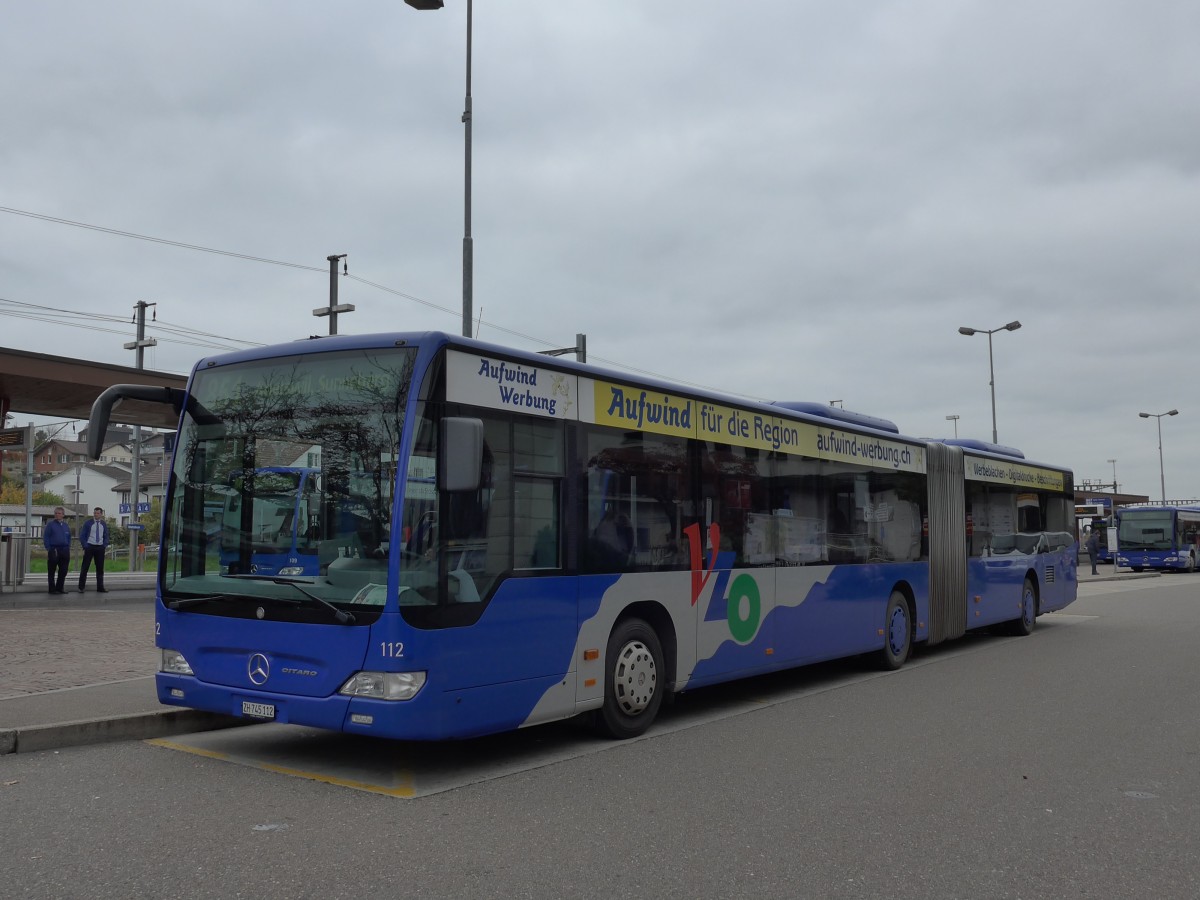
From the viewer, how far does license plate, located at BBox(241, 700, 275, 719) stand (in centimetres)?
694

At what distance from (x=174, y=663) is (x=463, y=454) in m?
2.76

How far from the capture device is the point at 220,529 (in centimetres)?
743

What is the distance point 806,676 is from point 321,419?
296 inches

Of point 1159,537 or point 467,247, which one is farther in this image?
point 1159,537

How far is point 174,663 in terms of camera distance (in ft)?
24.8

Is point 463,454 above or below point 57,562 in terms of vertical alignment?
above

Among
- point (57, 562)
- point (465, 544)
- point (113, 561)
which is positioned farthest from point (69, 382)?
point (113, 561)

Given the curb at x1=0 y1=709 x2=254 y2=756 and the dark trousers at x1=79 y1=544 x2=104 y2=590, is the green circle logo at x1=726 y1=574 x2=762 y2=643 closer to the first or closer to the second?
the curb at x1=0 y1=709 x2=254 y2=756

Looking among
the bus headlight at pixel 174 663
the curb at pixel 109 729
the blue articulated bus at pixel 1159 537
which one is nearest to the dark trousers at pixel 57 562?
the curb at pixel 109 729

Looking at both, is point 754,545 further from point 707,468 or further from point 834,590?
point 834,590

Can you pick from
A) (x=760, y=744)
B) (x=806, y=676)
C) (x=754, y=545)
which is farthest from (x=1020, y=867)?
(x=806, y=676)

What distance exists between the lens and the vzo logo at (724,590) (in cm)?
925

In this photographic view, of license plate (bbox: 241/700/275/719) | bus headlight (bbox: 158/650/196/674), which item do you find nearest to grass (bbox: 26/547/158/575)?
bus headlight (bbox: 158/650/196/674)

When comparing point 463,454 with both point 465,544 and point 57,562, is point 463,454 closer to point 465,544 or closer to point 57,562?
point 465,544
